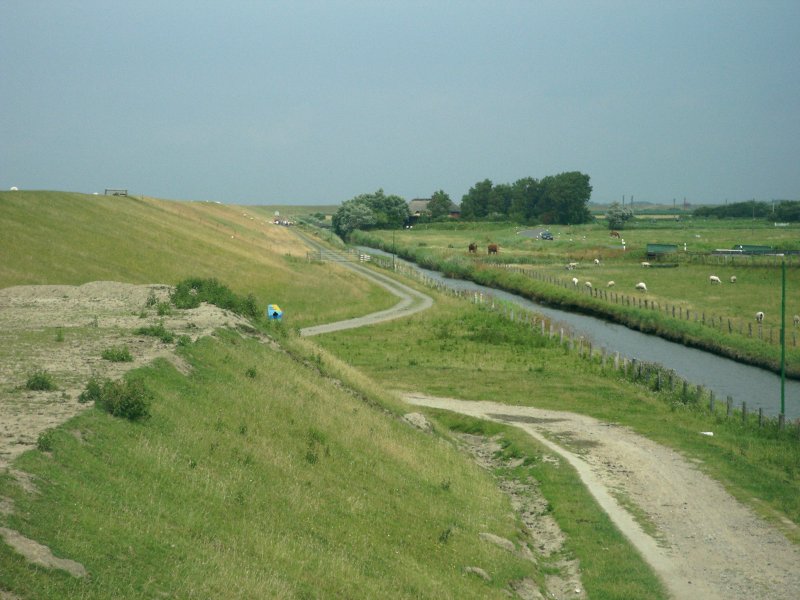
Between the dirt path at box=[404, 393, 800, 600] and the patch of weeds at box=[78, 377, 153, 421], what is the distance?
1095 cm

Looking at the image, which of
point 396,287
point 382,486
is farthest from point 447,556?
point 396,287

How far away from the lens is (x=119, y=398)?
1684 centimetres

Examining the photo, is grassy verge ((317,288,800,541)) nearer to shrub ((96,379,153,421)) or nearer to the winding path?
the winding path

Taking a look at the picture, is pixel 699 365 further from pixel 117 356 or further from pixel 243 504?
pixel 243 504

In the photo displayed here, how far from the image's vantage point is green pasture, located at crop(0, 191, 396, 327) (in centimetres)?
6266

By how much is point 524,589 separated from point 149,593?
9.24m

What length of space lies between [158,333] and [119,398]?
25.3 feet

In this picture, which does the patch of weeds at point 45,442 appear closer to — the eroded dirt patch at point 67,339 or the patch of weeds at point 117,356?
the eroded dirt patch at point 67,339

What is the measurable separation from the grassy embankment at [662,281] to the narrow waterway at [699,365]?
1.16 metres

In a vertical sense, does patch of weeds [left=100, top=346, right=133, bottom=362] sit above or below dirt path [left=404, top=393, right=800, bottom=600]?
above

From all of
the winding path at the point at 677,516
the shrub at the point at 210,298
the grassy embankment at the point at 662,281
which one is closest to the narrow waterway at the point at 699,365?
the grassy embankment at the point at 662,281

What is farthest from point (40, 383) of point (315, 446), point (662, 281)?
point (662, 281)

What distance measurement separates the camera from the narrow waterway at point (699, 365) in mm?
45781

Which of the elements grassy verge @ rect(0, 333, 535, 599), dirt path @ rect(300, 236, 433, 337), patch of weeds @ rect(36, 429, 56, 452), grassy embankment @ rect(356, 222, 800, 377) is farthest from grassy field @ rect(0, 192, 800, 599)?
dirt path @ rect(300, 236, 433, 337)
